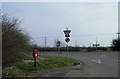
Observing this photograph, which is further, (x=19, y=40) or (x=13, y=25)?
(x=19, y=40)

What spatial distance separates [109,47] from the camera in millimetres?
99562

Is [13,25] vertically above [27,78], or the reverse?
[13,25]

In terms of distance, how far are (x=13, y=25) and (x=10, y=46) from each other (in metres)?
1.20

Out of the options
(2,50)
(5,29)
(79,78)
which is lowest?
(79,78)

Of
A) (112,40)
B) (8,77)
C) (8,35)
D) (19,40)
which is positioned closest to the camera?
(8,77)

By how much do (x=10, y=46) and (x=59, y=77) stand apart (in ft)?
10.7

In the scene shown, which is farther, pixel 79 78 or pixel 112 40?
pixel 112 40

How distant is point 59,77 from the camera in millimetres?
19109

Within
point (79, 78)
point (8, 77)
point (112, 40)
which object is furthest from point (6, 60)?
point (112, 40)

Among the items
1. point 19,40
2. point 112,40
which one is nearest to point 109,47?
point 112,40

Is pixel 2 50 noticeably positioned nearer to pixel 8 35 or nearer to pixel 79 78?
pixel 8 35

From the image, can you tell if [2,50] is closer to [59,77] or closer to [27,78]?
[27,78]

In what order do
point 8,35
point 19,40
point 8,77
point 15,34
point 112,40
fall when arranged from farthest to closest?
point 112,40, point 19,40, point 15,34, point 8,35, point 8,77

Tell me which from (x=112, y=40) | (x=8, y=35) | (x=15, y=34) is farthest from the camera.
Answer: (x=112, y=40)
